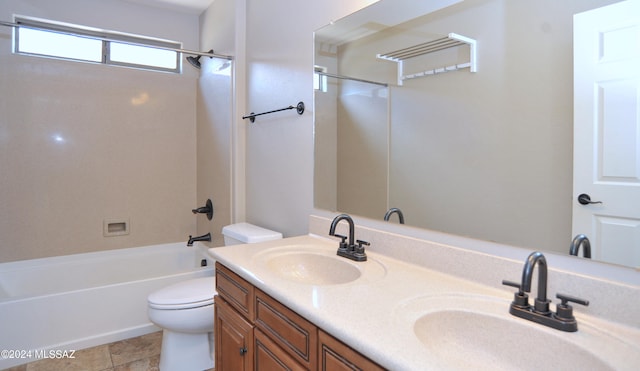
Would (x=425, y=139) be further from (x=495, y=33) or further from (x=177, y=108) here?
(x=177, y=108)

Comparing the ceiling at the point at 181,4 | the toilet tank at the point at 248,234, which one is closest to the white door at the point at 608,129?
the toilet tank at the point at 248,234

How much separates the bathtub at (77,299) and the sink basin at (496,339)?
82.1 inches

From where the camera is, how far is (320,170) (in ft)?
6.22

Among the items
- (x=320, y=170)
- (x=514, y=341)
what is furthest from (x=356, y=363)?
(x=320, y=170)

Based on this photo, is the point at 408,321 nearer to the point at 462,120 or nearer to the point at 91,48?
the point at 462,120

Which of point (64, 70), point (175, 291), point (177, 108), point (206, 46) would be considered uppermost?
point (206, 46)

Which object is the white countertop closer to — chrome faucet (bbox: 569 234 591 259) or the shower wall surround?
chrome faucet (bbox: 569 234 591 259)

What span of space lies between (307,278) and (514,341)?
84 cm

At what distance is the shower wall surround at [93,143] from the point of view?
8.96 feet

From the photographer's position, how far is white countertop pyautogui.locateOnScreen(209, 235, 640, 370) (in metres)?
0.71

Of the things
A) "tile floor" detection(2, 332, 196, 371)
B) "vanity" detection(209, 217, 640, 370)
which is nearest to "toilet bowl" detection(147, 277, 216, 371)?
"tile floor" detection(2, 332, 196, 371)

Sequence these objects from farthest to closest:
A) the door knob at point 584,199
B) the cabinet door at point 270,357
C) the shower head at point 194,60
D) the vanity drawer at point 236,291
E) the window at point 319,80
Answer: the shower head at point 194,60, the window at point 319,80, the vanity drawer at point 236,291, the cabinet door at point 270,357, the door knob at point 584,199

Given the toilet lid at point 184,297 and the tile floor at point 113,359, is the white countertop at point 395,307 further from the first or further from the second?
the tile floor at point 113,359

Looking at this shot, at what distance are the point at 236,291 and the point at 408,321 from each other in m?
0.76
